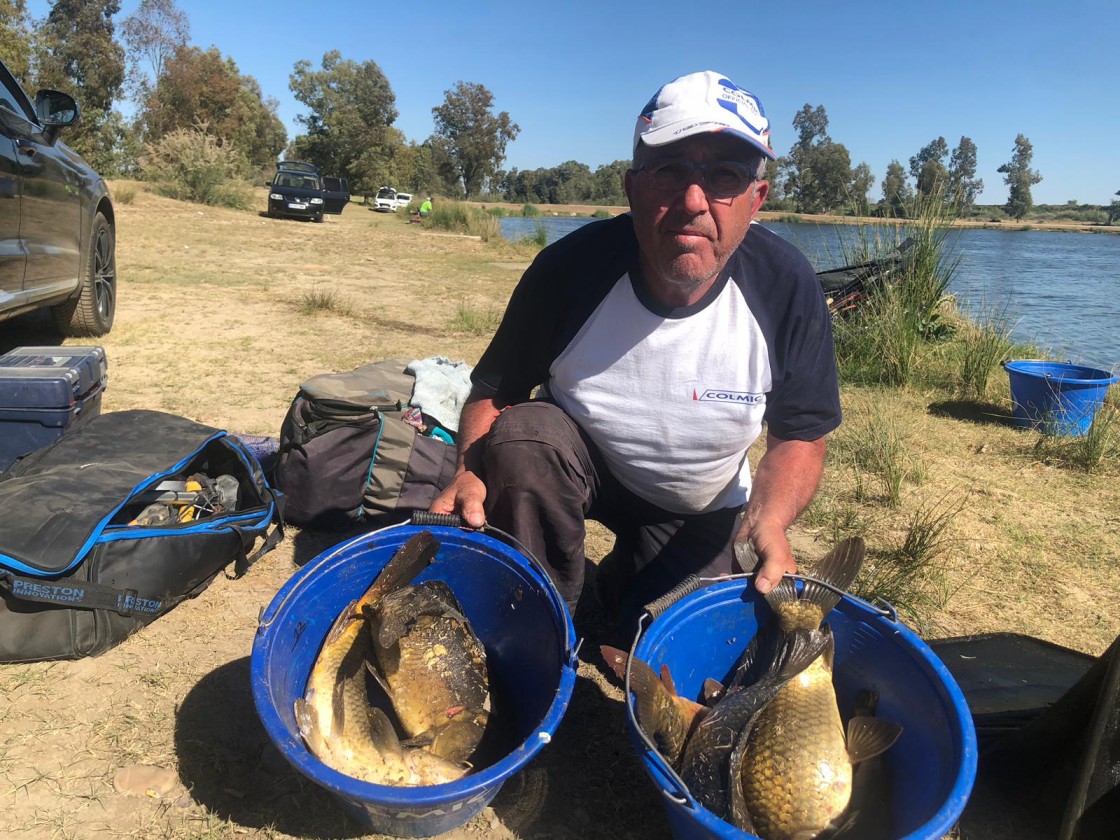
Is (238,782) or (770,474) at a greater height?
(770,474)

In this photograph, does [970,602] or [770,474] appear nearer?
[770,474]

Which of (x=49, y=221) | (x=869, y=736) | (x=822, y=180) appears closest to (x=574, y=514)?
(x=869, y=736)

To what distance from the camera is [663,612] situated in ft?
5.50

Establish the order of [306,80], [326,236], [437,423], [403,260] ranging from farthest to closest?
[306,80]
[326,236]
[403,260]
[437,423]

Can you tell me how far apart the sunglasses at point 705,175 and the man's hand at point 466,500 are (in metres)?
0.95

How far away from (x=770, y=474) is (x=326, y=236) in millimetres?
17354

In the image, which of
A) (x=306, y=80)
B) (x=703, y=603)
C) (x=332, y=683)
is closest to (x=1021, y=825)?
(x=703, y=603)

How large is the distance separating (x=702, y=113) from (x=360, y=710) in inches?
65.5

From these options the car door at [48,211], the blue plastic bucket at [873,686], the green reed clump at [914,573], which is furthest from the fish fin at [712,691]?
the car door at [48,211]

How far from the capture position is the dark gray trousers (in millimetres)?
1951

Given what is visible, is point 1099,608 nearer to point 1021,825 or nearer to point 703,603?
point 1021,825

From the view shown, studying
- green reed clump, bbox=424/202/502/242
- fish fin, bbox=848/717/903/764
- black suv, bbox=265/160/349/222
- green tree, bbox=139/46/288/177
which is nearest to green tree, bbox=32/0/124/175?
green tree, bbox=139/46/288/177

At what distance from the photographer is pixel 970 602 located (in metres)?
2.73

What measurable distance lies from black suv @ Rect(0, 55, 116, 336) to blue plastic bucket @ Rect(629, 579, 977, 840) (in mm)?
3957
